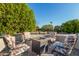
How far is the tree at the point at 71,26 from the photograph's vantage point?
1909 mm

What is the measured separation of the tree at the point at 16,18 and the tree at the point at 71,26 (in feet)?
1.08

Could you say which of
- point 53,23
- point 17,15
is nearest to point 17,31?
point 17,15

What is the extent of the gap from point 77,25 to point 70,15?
0.46ft

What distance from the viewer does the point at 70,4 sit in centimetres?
190

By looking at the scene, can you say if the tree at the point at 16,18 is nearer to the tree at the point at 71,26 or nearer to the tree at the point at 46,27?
the tree at the point at 46,27

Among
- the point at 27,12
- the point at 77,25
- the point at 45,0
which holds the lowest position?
the point at 77,25

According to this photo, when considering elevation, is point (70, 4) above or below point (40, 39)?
above

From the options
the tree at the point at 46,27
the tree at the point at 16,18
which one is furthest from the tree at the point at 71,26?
the tree at the point at 16,18

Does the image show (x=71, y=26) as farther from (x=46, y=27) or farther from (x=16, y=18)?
(x=16, y=18)

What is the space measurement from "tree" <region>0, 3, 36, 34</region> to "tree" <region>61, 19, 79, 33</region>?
0.33 m

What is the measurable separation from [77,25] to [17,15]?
67 cm

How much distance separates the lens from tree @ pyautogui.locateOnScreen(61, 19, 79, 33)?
1909 mm

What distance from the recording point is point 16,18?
1.95 metres

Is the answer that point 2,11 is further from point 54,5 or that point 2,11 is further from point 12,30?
point 54,5
